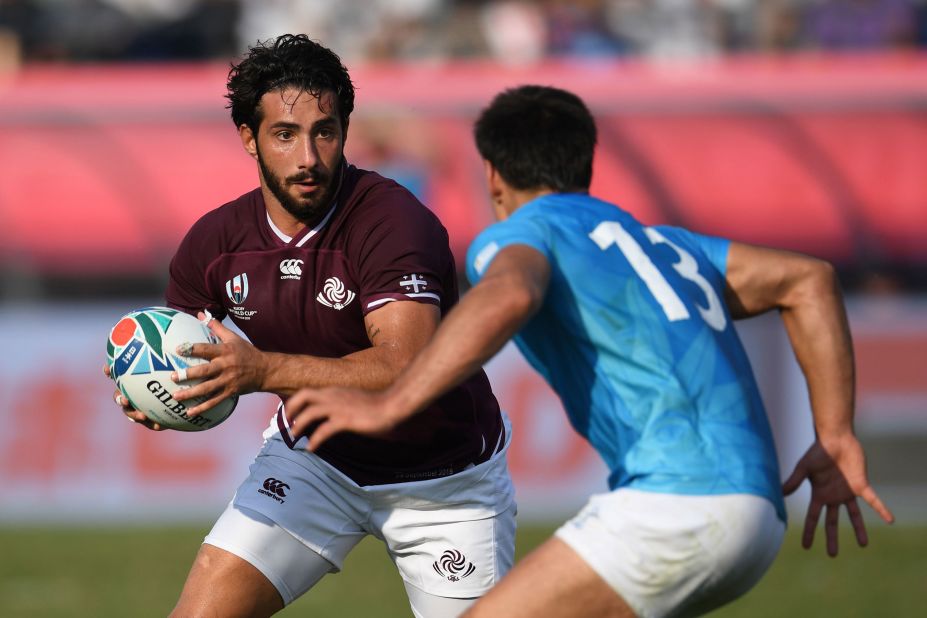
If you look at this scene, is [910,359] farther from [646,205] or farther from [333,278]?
[333,278]

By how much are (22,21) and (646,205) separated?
7052mm

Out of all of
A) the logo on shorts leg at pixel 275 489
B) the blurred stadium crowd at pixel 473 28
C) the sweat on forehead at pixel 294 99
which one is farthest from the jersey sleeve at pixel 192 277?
the blurred stadium crowd at pixel 473 28

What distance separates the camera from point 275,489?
5348 millimetres

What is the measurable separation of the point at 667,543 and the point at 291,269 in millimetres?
1977

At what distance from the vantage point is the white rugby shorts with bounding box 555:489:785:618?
3814 mm

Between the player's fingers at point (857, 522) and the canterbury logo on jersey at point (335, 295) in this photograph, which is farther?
the canterbury logo on jersey at point (335, 295)

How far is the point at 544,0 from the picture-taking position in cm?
1498

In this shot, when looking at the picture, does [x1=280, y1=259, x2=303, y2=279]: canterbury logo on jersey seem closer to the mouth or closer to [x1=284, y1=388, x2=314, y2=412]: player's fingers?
the mouth

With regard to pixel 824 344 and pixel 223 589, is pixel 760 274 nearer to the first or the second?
pixel 824 344

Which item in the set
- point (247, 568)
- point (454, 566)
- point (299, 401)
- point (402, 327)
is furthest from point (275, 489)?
point (299, 401)

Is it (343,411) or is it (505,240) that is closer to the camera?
(343,411)

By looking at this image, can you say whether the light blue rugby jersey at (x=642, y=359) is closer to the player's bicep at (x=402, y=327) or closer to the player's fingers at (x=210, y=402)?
the player's bicep at (x=402, y=327)

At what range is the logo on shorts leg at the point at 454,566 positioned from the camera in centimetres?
537

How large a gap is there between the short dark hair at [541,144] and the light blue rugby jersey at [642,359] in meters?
0.24
